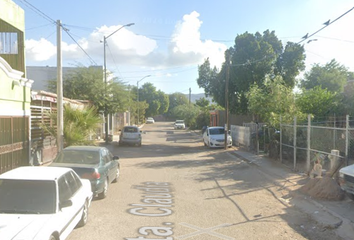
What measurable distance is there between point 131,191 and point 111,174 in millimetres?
767

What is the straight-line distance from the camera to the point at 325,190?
8898 millimetres

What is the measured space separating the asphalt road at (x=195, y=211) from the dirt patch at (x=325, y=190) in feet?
2.97

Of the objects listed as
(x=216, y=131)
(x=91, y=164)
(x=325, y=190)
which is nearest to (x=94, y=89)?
(x=216, y=131)

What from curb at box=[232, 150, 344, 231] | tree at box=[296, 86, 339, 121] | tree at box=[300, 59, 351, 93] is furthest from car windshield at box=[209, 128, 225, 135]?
tree at box=[300, 59, 351, 93]

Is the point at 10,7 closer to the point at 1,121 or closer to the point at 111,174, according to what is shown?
the point at 1,121

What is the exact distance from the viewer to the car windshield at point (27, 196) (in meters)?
4.96

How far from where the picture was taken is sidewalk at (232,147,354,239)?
6.80 m

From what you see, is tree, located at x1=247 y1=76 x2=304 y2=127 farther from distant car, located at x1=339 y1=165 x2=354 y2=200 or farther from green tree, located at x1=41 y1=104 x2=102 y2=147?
green tree, located at x1=41 y1=104 x2=102 y2=147

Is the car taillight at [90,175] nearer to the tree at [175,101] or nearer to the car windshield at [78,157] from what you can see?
the car windshield at [78,157]

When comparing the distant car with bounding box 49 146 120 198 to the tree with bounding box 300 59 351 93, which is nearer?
the distant car with bounding box 49 146 120 198

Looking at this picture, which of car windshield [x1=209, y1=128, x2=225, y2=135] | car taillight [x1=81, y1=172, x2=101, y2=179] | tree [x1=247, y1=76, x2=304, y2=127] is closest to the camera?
car taillight [x1=81, y1=172, x2=101, y2=179]

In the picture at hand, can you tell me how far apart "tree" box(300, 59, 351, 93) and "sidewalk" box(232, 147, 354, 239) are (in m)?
35.2

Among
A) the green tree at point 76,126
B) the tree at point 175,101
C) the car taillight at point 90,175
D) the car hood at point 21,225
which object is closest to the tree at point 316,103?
the green tree at point 76,126

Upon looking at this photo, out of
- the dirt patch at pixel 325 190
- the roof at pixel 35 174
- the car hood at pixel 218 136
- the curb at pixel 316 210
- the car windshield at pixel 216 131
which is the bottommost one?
the curb at pixel 316 210
